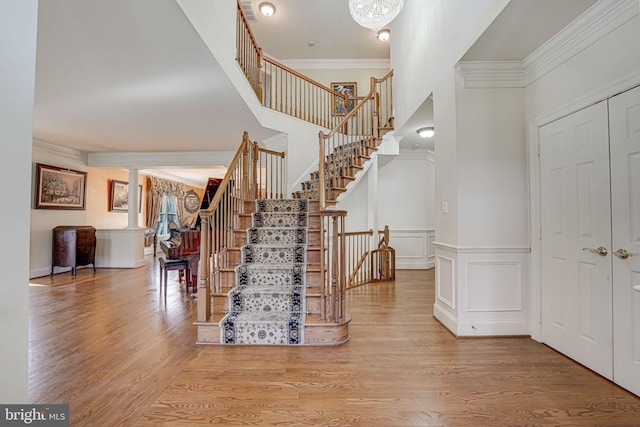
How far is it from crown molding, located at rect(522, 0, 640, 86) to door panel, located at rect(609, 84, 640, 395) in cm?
50

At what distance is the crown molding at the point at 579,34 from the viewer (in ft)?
6.52

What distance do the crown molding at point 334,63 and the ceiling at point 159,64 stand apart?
57 centimetres

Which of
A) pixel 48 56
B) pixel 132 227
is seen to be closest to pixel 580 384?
pixel 48 56

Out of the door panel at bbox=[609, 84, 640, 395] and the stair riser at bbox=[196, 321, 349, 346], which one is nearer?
the door panel at bbox=[609, 84, 640, 395]

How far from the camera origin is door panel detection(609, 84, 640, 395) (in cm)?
194

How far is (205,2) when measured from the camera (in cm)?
284

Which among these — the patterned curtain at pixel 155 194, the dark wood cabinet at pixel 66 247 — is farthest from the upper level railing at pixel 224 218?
the patterned curtain at pixel 155 194

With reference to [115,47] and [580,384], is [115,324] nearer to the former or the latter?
[115,47]

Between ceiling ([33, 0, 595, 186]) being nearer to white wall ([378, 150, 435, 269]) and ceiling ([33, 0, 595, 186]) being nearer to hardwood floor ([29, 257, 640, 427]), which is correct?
white wall ([378, 150, 435, 269])

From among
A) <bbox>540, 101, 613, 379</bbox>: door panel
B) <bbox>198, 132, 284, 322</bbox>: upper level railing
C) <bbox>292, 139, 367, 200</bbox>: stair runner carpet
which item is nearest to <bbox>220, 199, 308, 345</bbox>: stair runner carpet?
<bbox>198, 132, 284, 322</bbox>: upper level railing

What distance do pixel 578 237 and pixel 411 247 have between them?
4257 millimetres

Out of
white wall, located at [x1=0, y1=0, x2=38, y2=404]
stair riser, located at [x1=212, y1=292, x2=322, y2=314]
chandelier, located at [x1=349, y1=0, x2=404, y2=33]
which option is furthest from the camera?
chandelier, located at [x1=349, y1=0, x2=404, y2=33]

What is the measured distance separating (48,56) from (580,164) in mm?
4599

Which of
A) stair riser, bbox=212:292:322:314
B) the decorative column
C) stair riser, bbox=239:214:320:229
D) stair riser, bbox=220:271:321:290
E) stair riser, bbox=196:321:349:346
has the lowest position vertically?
stair riser, bbox=196:321:349:346
